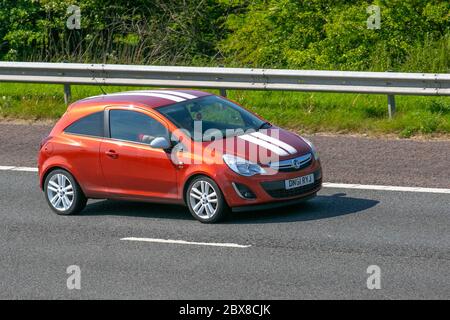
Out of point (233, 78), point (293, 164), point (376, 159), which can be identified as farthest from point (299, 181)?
point (233, 78)

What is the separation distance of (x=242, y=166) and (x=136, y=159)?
135 centimetres

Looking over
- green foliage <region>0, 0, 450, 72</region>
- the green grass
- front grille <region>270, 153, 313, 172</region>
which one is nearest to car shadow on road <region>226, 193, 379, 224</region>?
front grille <region>270, 153, 313, 172</region>

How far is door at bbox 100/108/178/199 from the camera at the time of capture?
1330cm

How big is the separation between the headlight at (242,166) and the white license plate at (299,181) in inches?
13.0

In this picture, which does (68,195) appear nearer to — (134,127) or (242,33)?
(134,127)

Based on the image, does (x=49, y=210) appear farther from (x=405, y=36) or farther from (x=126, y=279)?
(x=405, y=36)

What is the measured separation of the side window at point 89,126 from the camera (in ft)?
45.8

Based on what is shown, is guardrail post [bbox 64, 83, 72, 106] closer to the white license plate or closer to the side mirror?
the side mirror

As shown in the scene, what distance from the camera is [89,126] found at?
46.1ft

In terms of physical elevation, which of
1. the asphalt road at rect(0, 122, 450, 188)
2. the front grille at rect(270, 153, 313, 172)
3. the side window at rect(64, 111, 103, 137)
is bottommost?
the asphalt road at rect(0, 122, 450, 188)

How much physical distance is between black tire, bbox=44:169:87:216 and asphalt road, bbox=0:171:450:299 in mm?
140
